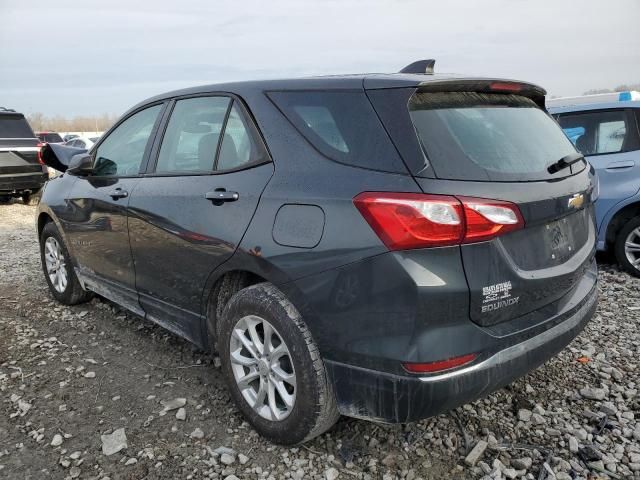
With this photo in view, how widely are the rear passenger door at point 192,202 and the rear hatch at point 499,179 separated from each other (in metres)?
0.74

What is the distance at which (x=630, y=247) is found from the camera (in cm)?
491

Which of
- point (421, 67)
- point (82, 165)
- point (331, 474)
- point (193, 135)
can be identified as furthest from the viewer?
point (82, 165)

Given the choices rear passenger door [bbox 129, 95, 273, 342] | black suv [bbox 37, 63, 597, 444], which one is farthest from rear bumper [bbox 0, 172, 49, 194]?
black suv [bbox 37, 63, 597, 444]

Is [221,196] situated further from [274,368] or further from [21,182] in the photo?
[21,182]

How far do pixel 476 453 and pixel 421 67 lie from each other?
6.02 feet

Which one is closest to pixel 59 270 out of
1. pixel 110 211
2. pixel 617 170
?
pixel 110 211

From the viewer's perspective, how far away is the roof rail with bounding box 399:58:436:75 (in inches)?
98.7

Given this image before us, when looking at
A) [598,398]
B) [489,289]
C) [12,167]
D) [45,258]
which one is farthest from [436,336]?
[12,167]

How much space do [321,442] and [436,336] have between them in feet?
3.17

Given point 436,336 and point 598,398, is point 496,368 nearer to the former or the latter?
point 436,336

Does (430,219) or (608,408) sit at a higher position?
(430,219)

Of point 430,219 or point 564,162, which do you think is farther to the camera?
point 564,162

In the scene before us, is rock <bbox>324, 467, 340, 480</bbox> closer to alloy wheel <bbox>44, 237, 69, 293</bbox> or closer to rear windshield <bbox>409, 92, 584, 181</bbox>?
rear windshield <bbox>409, 92, 584, 181</bbox>

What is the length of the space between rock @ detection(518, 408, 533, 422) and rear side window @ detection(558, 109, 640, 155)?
10.3 ft
